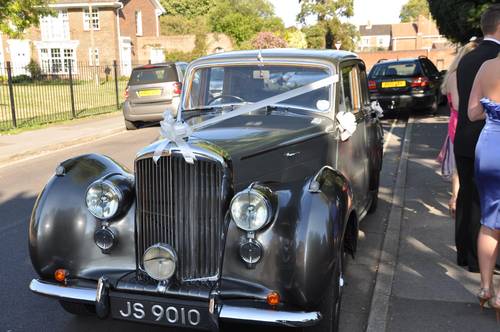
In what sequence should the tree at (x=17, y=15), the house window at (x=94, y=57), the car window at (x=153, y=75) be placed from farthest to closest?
1. the house window at (x=94, y=57)
2. the tree at (x=17, y=15)
3. the car window at (x=153, y=75)

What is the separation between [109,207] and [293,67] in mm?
2137

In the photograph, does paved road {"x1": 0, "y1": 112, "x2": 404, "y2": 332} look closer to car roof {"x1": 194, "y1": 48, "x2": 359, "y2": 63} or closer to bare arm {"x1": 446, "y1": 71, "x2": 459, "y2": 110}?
bare arm {"x1": 446, "y1": 71, "x2": 459, "y2": 110}

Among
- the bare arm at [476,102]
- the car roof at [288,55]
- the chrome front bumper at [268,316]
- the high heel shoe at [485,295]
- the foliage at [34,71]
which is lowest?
the high heel shoe at [485,295]

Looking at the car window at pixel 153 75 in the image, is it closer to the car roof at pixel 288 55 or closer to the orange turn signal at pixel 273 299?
the car roof at pixel 288 55

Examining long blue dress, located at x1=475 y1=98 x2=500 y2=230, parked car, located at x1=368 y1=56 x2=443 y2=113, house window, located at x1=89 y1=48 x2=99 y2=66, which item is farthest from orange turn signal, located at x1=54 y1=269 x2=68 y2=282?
house window, located at x1=89 y1=48 x2=99 y2=66

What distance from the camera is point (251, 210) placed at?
2.86 metres

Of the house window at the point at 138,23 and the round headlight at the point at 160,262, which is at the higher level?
the house window at the point at 138,23

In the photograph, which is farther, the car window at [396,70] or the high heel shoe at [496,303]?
the car window at [396,70]

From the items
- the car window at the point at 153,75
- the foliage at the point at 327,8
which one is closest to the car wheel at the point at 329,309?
the car window at the point at 153,75

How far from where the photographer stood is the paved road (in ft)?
12.2

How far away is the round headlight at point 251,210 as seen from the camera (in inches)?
112

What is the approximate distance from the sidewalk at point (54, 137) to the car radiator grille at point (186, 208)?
804 centimetres

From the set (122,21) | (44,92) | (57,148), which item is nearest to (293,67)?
(57,148)

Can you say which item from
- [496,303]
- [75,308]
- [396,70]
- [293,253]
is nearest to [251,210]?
[293,253]
